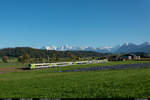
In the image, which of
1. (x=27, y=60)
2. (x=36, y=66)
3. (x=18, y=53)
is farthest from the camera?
(x=18, y=53)

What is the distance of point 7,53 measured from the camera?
198875 mm

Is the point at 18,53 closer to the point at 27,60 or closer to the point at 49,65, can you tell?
the point at 27,60

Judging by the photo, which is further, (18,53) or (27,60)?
(18,53)

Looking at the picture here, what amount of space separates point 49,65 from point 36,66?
3.67m

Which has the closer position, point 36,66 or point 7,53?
point 36,66

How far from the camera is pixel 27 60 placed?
82625 millimetres

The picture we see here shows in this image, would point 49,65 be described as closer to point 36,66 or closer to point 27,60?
point 36,66

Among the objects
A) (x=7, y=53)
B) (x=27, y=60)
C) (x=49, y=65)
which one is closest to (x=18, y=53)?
(x=7, y=53)

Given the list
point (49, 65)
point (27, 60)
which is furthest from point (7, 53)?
point (49, 65)

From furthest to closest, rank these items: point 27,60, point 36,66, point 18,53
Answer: point 18,53 → point 27,60 → point 36,66

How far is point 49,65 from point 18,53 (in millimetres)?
163464

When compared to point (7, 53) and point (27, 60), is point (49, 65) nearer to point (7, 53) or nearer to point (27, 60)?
point (27, 60)

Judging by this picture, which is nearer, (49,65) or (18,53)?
(49,65)

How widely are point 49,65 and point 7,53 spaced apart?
168 m
